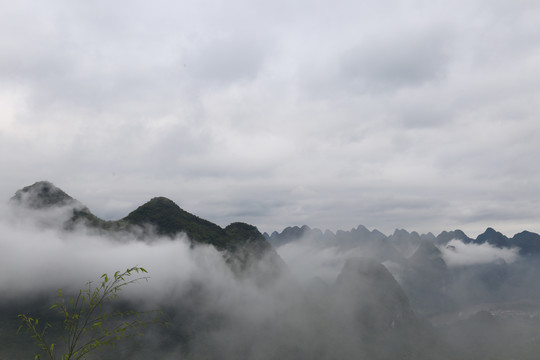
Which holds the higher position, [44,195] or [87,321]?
[44,195]

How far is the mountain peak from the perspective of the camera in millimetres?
184125

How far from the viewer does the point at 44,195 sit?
186m

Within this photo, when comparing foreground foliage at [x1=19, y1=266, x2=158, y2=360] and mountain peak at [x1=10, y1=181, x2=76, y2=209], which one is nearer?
foreground foliage at [x1=19, y1=266, x2=158, y2=360]

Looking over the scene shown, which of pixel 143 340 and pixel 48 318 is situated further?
pixel 143 340

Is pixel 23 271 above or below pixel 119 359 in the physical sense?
above

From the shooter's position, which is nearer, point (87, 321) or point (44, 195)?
point (87, 321)

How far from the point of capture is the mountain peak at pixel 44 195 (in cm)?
18412

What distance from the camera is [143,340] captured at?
570 feet

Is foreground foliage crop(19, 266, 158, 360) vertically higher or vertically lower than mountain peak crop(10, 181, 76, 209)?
lower

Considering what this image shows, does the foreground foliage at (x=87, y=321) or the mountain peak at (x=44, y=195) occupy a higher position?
the mountain peak at (x=44, y=195)

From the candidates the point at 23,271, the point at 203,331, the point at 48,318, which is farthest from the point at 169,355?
the point at 23,271

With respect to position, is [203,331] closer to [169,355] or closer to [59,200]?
[169,355]

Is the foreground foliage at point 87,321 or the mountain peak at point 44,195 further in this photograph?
the mountain peak at point 44,195

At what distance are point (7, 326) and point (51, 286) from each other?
50730mm
